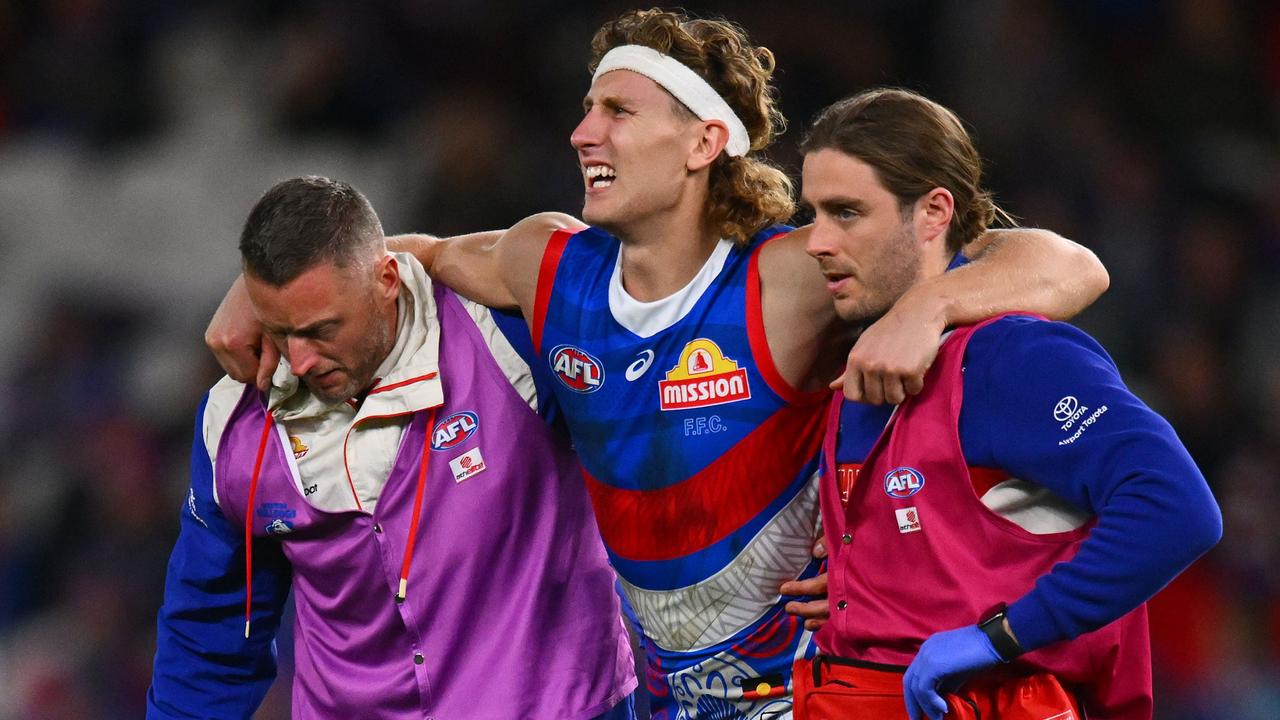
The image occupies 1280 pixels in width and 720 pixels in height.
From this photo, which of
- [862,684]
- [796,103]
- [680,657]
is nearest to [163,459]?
[796,103]

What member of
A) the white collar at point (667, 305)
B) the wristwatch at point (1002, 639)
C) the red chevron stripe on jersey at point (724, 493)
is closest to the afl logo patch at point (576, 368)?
the white collar at point (667, 305)

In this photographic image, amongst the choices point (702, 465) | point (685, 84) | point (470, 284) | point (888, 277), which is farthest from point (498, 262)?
point (888, 277)

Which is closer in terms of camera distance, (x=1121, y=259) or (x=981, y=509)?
(x=981, y=509)

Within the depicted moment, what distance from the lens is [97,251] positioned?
8086mm

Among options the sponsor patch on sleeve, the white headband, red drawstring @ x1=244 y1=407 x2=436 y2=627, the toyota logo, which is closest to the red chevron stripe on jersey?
the sponsor patch on sleeve

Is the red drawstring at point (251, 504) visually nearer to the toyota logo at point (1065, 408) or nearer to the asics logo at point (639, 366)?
the asics logo at point (639, 366)

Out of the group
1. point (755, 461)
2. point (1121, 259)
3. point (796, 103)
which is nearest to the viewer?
point (755, 461)

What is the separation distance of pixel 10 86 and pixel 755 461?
6506 mm

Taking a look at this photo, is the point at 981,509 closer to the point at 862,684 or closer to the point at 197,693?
the point at 862,684

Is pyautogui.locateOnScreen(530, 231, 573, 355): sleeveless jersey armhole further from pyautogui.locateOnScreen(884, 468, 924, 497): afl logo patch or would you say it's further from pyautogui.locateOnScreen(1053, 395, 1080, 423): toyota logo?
pyautogui.locateOnScreen(1053, 395, 1080, 423): toyota logo

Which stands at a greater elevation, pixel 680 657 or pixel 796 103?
pixel 796 103

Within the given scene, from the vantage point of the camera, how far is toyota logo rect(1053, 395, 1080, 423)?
95.3 inches

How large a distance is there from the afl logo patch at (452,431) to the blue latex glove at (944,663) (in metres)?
1.22

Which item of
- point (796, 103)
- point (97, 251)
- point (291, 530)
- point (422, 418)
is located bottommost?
point (291, 530)
